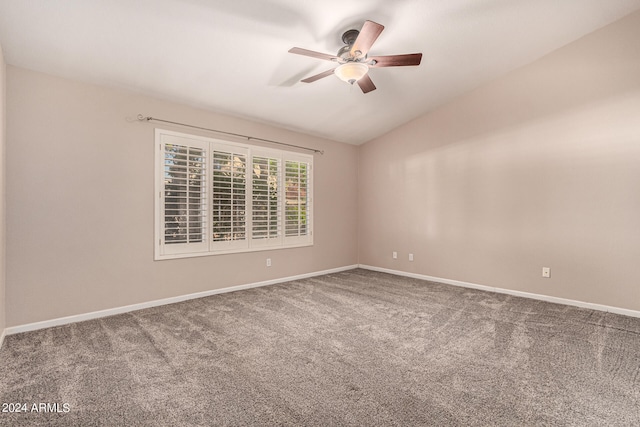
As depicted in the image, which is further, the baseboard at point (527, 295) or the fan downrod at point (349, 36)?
the baseboard at point (527, 295)

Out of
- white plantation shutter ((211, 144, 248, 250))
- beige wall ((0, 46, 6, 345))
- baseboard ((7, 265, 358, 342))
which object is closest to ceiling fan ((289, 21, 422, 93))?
white plantation shutter ((211, 144, 248, 250))

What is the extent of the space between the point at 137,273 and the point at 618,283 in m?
5.59

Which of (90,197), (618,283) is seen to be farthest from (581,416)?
(90,197)

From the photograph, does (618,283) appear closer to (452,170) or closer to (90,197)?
(452,170)

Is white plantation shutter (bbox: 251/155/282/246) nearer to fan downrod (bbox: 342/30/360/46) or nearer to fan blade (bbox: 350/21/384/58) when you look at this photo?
fan downrod (bbox: 342/30/360/46)

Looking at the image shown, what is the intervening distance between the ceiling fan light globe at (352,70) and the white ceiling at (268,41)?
0.42 metres

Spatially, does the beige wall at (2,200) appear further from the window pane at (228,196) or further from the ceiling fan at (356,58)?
the ceiling fan at (356,58)

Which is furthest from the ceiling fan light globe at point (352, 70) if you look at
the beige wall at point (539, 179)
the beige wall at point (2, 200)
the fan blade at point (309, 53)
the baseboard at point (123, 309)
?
the baseboard at point (123, 309)

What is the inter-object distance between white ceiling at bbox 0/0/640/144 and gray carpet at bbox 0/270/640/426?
104 inches

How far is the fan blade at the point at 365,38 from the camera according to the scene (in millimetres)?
2346

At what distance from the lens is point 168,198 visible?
3896 mm

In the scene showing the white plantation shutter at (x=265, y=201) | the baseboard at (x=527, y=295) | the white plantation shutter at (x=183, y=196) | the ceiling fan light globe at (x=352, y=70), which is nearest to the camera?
the ceiling fan light globe at (x=352, y=70)

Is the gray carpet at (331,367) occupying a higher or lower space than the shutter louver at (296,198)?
lower

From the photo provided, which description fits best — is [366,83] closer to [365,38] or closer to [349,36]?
[349,36]
